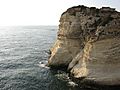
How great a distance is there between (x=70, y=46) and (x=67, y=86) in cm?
1108

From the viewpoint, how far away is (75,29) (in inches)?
1847

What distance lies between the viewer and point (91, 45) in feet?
125

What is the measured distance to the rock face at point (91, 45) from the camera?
119ft

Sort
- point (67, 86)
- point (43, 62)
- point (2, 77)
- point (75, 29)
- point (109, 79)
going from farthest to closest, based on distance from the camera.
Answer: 1. point (43, 62)
2. point (75, 29)
3. point (2, 77)
4. point (67, 86)
5. point (109, 79)

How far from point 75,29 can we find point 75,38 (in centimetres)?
203

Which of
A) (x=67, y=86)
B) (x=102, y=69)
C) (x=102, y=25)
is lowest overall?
(x=67, y=86)

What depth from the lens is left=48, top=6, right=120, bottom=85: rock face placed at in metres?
36.2

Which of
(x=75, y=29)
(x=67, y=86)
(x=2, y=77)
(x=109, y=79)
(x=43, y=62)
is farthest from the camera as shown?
(x=43, y=62)

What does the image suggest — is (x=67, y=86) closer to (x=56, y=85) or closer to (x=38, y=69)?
(x=56, y=85)

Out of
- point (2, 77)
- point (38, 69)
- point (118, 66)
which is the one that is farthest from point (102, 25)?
point (2, 77)

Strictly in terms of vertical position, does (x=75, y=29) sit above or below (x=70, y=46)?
above

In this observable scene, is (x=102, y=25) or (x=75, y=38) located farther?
(x=75, y=38)

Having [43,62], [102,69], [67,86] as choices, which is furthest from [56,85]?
[43,62]

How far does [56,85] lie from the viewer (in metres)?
39.3
